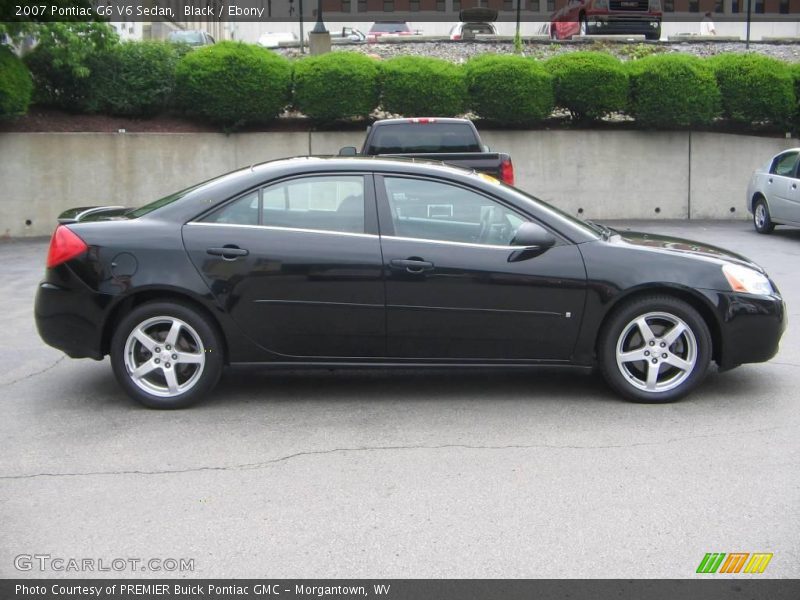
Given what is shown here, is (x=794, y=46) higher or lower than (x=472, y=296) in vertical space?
higher

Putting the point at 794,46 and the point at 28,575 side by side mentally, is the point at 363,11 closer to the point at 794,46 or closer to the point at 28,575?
the point at 794,46

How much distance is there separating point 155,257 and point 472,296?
1974mm

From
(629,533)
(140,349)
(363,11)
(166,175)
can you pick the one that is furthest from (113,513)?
(363,11)

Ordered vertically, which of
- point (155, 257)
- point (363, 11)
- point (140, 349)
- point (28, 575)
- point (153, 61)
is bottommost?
point (28, 575)

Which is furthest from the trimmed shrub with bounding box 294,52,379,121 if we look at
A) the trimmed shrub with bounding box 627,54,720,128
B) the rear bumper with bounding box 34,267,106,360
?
the rear bumper with bounding box 34,267,106,360

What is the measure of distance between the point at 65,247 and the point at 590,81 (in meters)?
12.8

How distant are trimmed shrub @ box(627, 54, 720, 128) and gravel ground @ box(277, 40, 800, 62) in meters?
7.32

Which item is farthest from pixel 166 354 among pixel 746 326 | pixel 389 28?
pixel 389 28

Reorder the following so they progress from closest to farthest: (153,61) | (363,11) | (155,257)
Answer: (155,257) < (153,61) < (363,11)

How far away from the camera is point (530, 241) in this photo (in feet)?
19.4

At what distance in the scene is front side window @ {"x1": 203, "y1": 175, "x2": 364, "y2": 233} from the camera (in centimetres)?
604

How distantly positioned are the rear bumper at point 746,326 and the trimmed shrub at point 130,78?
12699mm

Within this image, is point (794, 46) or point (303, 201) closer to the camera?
point (303, 201)

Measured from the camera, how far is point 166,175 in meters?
16.7
